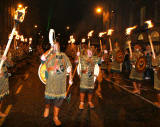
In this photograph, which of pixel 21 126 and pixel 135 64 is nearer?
pixel 21 126

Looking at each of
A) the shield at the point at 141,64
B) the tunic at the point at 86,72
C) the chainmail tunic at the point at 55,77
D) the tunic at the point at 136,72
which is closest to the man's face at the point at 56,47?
the chainmail tunic at the point at 55,77

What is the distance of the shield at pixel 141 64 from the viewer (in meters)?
8.43

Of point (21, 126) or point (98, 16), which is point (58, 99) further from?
point (98, 16)

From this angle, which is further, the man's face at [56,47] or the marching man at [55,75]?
the man's face at [56,47]

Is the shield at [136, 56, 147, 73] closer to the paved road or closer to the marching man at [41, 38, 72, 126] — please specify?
the paved road

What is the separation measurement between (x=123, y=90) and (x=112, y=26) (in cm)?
2800

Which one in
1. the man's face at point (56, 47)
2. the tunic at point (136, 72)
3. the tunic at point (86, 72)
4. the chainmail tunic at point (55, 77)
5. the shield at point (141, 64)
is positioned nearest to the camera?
the chainmail tunic at point (55, 77)

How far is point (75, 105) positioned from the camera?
702 cm

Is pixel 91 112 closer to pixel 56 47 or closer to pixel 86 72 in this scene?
pixel 86 72

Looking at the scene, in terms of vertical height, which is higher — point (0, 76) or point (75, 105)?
point (0, 76)

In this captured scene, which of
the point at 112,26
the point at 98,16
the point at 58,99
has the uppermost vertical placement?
the point at 98,16

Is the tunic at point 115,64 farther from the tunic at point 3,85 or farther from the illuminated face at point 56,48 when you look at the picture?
the tunic at point 3,85

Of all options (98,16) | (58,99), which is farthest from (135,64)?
(98,16)

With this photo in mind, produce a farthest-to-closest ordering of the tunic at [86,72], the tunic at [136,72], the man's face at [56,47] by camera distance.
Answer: the tunic at [136,72]
the tunic at [86,72]
the man's face at [56,47]
